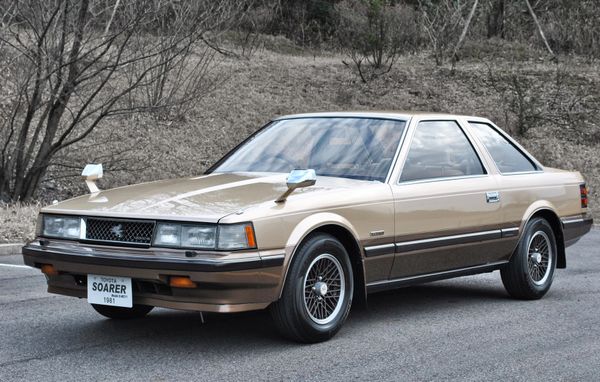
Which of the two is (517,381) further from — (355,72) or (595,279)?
(355,72)

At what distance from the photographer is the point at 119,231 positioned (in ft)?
19.0

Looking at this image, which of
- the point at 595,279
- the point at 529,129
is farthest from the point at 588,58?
the point at 595,279

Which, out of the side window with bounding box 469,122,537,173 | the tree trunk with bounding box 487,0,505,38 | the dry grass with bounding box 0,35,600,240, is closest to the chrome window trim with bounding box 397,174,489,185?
the side window with bounding box 469,122,537,173

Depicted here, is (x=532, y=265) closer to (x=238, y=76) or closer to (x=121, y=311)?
(x=121, y=311)

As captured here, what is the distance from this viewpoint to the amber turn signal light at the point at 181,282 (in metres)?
5.51

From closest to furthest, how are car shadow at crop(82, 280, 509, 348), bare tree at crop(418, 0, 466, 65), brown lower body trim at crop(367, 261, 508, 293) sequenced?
1. car shadow at crop(82, 280, 509, 348)
2. brown lower body trim at crop(367, 261, 508, 293)
3. bare tree at crop(418, 0, 466, 65)

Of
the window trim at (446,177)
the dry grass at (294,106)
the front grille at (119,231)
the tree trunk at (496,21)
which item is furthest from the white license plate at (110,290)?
the tree trunk at (496,21)

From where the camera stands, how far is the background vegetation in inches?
574

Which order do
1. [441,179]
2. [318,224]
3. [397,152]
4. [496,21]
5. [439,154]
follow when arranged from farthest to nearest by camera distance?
[496,21] → [439,154] → [441,179] → [397,152] → [318,224]

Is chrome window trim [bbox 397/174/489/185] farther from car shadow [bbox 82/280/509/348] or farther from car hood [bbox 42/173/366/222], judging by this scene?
car shadow [bbox 82/280/509/348]

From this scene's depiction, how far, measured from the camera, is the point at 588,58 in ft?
91.7

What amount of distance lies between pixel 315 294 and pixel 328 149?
4.57 feet

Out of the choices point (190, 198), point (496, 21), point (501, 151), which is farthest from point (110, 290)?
point (496, 21)

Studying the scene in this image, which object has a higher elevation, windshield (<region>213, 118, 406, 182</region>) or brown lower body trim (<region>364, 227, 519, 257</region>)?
windshield (<region>213, 118, 406, 182</region>)
